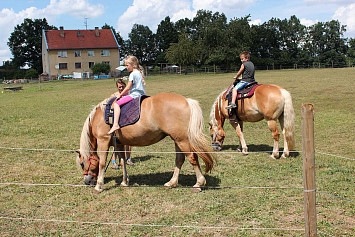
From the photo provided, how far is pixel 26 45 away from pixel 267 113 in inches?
3249

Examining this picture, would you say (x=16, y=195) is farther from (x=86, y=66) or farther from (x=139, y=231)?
(x=86, y=66)

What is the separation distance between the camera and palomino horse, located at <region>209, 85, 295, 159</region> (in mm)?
7582

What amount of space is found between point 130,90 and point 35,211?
2.59 metres

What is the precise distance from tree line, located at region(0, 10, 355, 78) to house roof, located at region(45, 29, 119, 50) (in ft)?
35.1

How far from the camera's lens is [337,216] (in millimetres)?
4590

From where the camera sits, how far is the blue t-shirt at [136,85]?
5887mm

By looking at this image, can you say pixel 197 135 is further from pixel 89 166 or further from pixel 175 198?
pixel 89 166

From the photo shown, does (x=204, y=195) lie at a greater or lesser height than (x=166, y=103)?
lesser

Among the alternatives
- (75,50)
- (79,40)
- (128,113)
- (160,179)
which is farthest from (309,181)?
(79,40)

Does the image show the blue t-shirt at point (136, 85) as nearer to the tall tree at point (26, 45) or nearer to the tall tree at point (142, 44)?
the tall tree at point (26, 45)

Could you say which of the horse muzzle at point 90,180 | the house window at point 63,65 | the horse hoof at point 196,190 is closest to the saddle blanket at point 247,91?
the horse hoof at point 196,190

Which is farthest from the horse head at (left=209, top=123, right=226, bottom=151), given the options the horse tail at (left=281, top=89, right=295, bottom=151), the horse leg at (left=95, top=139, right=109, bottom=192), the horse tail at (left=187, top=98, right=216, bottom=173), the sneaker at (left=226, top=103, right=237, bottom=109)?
the horse leg at (left=95, top=139, right=109, bottom=192)

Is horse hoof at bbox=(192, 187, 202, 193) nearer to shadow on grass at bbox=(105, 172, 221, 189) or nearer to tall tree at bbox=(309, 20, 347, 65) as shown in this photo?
shadow on grass at bbox=(105, 172, 221, 189)

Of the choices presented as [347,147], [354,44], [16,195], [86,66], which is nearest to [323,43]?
[354,44]
